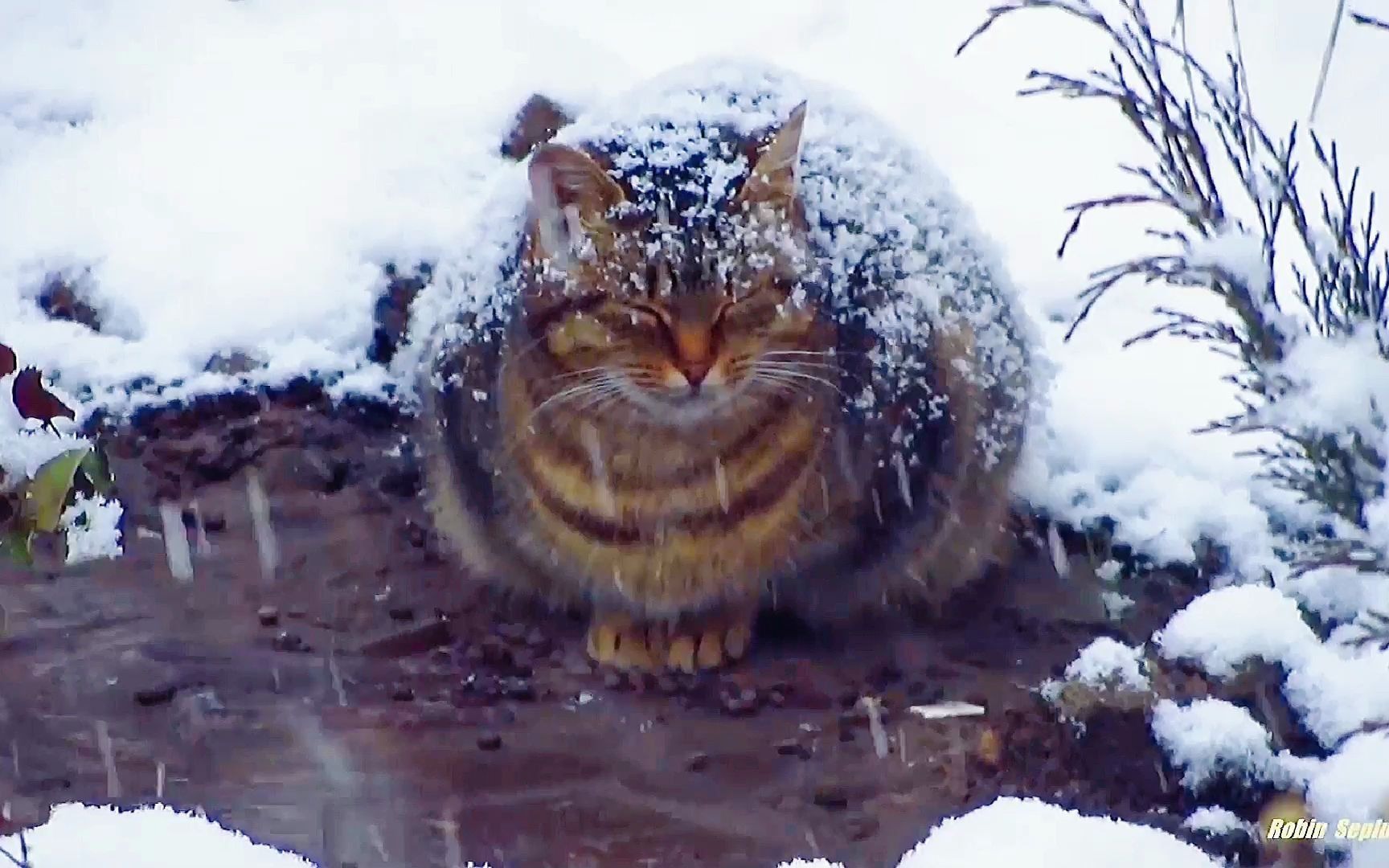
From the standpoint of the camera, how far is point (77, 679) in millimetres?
2100

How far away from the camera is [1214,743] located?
179cm

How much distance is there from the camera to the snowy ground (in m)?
2.22

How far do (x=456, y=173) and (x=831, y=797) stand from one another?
67.1 inches

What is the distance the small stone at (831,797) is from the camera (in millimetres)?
1812

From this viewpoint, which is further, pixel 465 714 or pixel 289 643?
pixel 289 643

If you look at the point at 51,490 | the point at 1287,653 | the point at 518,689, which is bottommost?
the point at 1287,653

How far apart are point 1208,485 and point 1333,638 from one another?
2.16 feet

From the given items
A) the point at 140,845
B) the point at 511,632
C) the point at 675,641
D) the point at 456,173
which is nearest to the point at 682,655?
the point at 675,641

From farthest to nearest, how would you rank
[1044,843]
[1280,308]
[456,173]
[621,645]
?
[456,173]
[621,645]
[1044,843]
[1280,308]

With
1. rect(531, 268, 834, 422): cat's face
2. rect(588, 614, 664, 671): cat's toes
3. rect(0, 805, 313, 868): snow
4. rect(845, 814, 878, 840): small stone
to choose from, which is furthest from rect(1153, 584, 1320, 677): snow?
rect(0, 805, 313, 868): snow

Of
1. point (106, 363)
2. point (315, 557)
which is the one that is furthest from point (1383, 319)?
point (106, 363)

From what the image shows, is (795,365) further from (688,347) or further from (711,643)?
(711,643)

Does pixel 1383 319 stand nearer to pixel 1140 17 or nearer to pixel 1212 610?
pixel 1140 17

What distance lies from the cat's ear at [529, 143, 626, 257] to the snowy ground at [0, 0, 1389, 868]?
68cm
